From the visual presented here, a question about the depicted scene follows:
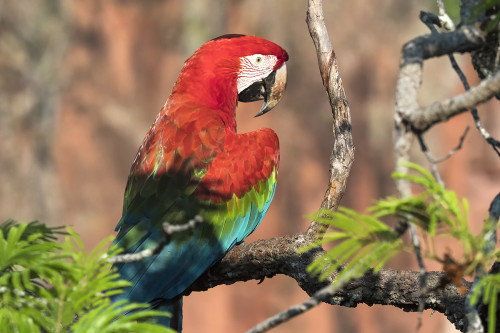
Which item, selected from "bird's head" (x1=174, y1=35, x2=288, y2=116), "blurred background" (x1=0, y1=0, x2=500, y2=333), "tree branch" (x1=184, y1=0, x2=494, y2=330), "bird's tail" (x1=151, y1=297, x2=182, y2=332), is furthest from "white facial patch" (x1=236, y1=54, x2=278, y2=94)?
"blurred background" (x1=0, y1=0, x2=500, y2=333)

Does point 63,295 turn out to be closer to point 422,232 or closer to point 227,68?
point 422,232

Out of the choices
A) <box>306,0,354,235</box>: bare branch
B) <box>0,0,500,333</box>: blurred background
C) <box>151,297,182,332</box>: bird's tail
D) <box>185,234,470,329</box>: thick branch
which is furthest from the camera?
<box>0,0,500,333</box>: blurred background

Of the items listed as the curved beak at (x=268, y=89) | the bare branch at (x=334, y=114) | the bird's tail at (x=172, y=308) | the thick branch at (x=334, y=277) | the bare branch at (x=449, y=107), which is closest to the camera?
the bare branch at (x=449, y=107)

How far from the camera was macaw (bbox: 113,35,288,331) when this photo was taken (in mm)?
1292

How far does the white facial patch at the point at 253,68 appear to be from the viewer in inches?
64.4

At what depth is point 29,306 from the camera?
0.58 meters

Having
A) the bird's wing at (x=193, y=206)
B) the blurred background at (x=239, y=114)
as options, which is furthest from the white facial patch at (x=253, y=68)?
the blurred background at (x=239, y=114)

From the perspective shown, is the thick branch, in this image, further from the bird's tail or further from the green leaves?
the green leaves

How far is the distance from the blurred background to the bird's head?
3.05 metres

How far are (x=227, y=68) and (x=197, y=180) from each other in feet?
1.24

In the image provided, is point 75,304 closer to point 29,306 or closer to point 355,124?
point 29,306

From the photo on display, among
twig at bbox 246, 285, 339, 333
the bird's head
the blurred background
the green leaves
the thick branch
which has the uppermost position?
the blurred background

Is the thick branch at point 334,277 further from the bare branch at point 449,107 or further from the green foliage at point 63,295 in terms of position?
the green foliage at point 63,295

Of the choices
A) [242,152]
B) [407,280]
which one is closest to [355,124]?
[242,152]
